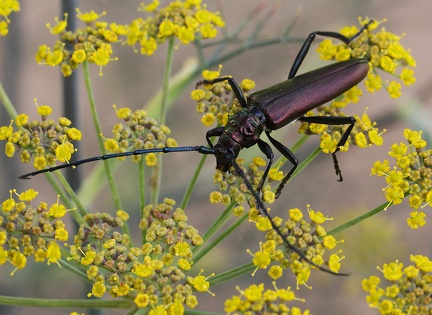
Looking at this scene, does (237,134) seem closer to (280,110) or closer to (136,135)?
(280,110)

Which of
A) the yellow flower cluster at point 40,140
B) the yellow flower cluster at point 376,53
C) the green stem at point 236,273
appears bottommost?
the green stem at point 236,273

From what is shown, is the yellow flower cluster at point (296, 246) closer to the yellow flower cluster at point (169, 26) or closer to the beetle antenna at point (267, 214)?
the beetle antenna at point (267, 214)

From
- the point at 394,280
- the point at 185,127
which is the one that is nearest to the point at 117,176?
the point at 185,127

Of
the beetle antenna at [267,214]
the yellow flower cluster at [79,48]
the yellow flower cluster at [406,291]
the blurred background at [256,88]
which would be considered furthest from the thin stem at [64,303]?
the blurred background at [256,88]

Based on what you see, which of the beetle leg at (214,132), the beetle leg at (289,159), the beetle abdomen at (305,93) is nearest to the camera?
the beetle leg at (289,159)

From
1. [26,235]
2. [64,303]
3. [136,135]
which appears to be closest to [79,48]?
[136,135]
